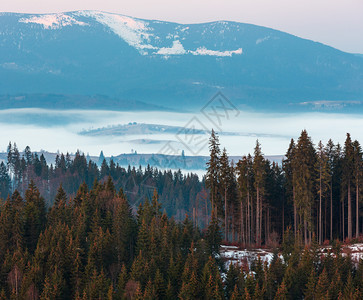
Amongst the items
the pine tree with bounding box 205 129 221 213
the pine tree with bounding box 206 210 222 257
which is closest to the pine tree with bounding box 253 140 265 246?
the pine tree with bounding box 205 129 221 213

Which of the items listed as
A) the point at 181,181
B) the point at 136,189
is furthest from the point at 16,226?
the point at 181,181

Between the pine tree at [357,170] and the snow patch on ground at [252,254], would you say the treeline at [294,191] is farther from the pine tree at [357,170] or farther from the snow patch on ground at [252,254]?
the snow patch on ground at [252,254]

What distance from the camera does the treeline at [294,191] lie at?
3484 inches

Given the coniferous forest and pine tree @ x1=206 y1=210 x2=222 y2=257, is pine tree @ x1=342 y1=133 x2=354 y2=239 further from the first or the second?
pine tree @ x1=206 y1=210 x2=222 y2=257

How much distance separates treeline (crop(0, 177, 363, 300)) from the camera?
223 ft

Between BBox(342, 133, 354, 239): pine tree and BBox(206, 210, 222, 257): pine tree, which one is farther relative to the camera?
BBox(342, 133, 354, 239): pine tree

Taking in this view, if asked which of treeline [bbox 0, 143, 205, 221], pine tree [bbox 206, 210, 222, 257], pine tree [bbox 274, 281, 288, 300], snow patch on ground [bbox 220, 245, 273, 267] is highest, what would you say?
treeline [bbox 0, 143, 205, 221]

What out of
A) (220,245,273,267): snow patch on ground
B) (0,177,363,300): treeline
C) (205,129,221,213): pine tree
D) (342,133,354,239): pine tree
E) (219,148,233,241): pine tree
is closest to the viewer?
(0,177,363,300): treeline

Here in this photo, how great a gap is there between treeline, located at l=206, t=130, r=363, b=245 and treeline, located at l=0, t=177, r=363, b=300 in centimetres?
1027

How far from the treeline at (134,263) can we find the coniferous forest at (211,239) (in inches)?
5.2

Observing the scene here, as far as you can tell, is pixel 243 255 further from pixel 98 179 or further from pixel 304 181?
pixel 98 179

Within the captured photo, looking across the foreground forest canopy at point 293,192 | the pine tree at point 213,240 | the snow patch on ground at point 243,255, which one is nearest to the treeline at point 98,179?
the foreground forest canopy at point 293,192

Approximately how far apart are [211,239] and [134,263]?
10.7 m

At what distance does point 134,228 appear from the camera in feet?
274
